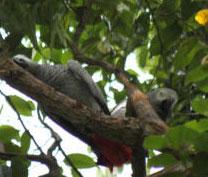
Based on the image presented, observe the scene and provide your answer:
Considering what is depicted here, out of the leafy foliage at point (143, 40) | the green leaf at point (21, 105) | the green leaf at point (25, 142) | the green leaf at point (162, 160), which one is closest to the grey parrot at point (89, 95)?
the leafy foliage at point (143, 40)

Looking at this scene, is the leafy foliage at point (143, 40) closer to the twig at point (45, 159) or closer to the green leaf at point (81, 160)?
the green leaf at point (81, 160)

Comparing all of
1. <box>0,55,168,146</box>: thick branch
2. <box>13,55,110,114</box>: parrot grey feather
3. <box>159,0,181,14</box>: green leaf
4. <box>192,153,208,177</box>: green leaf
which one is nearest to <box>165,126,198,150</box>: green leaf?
<box>192,153,208,177</box>: green leaf

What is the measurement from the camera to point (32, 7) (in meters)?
1.55

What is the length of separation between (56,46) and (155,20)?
78 cm

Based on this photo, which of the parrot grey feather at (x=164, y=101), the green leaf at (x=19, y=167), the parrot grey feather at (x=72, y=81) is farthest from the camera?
the parrot grey feather at (x=72, y=81)

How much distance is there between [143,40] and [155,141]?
5.72 ft

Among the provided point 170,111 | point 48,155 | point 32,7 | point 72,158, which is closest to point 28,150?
point 48,155

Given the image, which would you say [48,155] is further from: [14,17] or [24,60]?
[14,17]

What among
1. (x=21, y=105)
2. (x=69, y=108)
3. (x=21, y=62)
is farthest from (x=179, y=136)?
(x=21, y=62)

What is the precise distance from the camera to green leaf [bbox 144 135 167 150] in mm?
1056

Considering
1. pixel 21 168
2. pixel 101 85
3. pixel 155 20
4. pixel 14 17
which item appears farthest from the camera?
pixel 101 85

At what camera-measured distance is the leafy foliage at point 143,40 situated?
113cm

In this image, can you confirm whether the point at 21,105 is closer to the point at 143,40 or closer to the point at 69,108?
the point at 69,108

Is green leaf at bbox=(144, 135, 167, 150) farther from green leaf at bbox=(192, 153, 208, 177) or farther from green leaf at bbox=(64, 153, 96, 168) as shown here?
green leaf at bbox=(64, 153, 96, 168)
